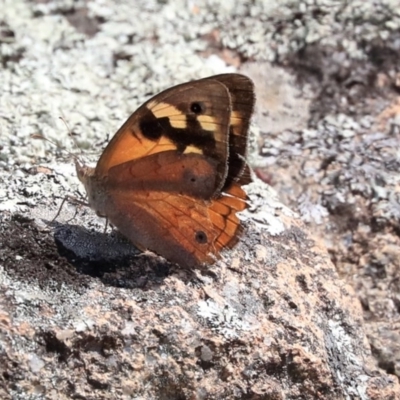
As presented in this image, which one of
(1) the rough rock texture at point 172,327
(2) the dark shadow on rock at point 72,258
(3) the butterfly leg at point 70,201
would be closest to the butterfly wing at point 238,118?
(1) the rough rock texture at point 172,327

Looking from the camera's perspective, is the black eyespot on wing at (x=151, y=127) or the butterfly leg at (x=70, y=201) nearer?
the black eyespot on wing at (x=151, y=127)

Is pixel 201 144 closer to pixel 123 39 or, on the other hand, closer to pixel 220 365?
pixel 220 365

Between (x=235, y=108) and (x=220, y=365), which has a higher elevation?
(x=235, y=108)

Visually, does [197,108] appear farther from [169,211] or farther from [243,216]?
[243,216]

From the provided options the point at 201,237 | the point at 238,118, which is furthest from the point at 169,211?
the point at 238,118

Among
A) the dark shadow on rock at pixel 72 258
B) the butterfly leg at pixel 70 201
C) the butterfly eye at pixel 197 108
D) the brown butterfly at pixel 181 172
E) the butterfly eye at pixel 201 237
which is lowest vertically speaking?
the dark shadow on rock at pixel 72 258

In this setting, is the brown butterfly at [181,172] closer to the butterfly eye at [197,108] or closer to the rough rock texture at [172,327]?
the butterfly eye at [197,108]

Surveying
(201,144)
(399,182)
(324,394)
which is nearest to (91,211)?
(201,144)
